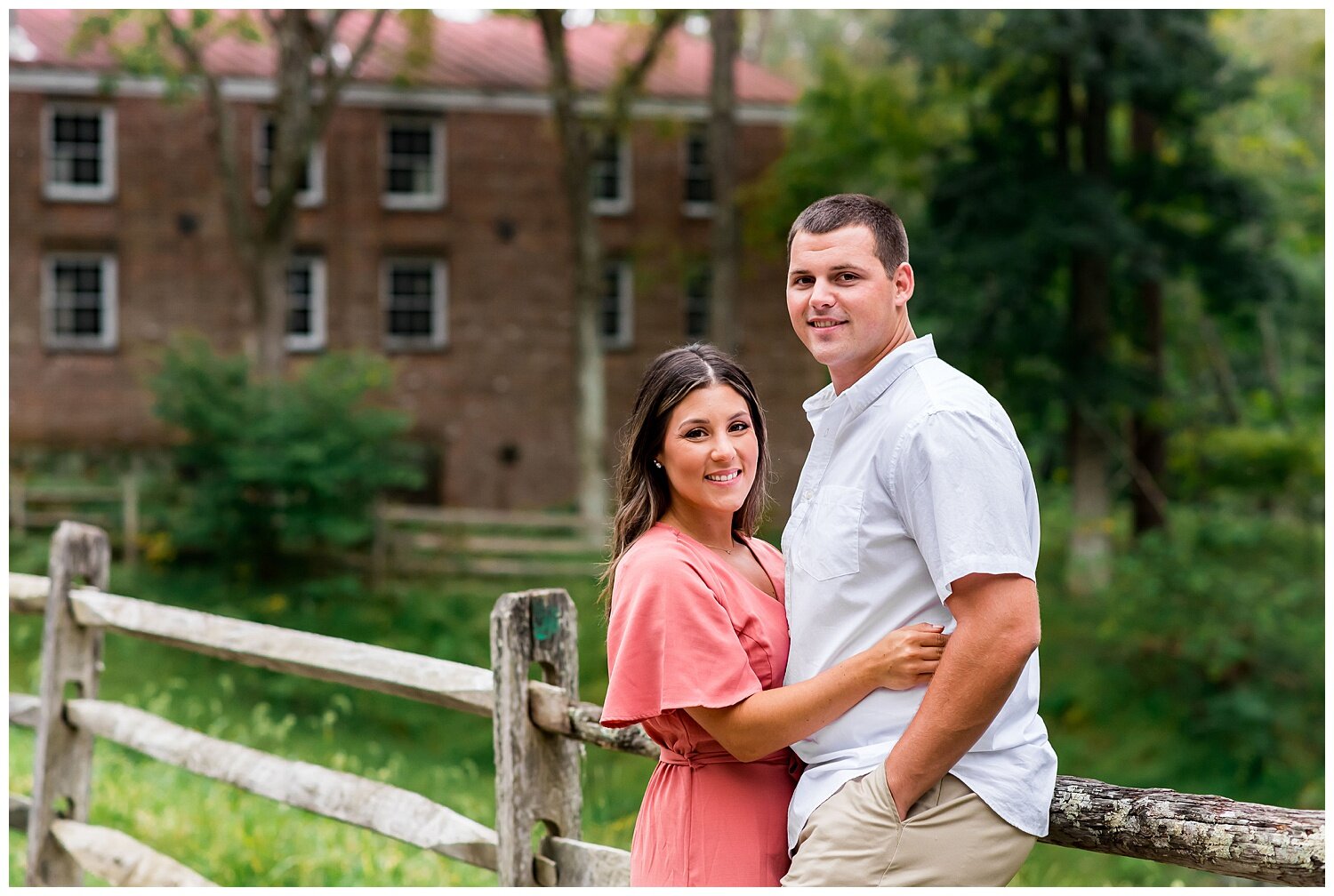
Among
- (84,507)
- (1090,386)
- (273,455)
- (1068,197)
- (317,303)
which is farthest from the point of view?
(317,303)

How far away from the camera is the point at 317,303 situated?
2528cm

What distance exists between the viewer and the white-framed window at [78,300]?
78.2ft

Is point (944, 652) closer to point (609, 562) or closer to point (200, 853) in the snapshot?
point (609, 562)

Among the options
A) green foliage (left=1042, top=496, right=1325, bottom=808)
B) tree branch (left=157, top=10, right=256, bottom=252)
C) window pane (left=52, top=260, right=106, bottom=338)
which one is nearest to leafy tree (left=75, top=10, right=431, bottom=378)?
tree branch (left=157, top=10, right=256, bottom=252)

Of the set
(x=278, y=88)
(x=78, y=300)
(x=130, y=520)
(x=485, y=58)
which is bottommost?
(x=130, y=520)

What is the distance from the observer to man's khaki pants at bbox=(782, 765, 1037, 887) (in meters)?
2.41

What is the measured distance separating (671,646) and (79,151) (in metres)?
24.4

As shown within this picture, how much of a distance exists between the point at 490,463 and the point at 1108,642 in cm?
1236

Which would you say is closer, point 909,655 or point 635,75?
point 909,655

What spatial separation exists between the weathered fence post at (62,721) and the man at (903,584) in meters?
4.35

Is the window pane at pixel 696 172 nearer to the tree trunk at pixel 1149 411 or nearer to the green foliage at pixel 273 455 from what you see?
the tree trunk at pixel 1149 411

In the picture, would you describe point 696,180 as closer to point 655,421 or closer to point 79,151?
point 79,151

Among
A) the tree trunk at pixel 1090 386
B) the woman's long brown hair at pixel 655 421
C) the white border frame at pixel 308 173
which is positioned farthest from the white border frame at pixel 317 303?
the woman's long brown hair at pixel 655 421

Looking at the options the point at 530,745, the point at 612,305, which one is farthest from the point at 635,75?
the point at 530,745
